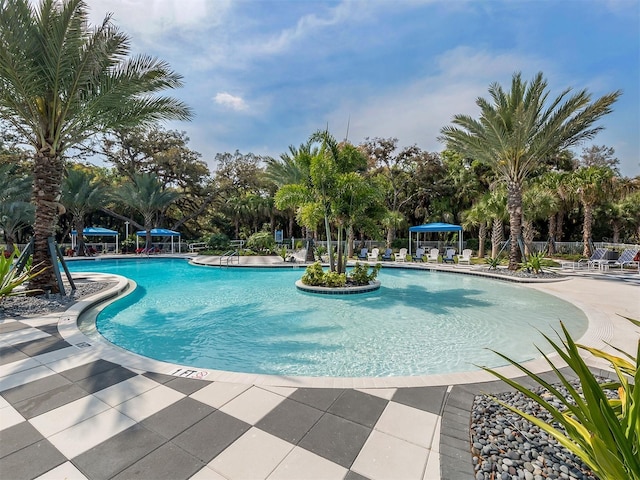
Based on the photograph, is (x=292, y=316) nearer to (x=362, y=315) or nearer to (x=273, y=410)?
(x=362, y=315)

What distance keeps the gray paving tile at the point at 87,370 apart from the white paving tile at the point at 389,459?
3.54 meters

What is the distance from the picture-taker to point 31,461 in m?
2.41

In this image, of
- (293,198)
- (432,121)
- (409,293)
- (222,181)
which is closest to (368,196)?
(293,198)

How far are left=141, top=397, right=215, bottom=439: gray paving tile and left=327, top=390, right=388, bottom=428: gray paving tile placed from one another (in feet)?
4.32

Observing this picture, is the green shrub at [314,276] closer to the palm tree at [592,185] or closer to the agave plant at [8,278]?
the agave plant at [8,278]

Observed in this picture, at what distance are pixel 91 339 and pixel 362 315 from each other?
226 inches

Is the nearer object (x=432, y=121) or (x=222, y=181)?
(x=432, y=121)

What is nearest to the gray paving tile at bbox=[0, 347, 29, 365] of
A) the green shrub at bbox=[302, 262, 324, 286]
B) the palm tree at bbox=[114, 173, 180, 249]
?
the green shrub at bbox=[302, 262, 324, 286]

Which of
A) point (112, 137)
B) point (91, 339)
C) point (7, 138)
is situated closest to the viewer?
point (91, 339)

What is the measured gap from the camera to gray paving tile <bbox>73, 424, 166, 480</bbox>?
2.32m

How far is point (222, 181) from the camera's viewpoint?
30.9m

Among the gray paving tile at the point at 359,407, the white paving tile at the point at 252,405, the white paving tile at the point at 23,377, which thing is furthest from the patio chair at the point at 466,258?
the white paving tile at the point at 23,377

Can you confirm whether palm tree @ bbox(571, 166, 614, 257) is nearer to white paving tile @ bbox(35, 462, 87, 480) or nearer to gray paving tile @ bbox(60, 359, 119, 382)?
gray paving tile @ bbox(60, 359, 119, 382)

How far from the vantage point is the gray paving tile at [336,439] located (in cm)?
249
